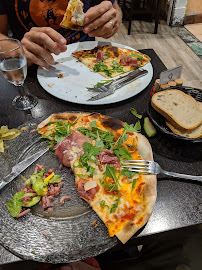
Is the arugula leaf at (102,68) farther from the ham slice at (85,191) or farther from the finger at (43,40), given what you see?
the ham slice at (85,191)

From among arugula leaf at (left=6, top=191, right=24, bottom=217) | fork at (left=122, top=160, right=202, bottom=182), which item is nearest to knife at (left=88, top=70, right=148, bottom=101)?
fork at (left=122, top=160, right=202, bottom=182)

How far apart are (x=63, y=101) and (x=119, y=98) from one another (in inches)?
17.2

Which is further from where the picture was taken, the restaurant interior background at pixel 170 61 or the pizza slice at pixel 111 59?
the pizza slice at pixel 111 59

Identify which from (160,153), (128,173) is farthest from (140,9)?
(128,173)

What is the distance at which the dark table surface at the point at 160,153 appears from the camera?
3.91 feet

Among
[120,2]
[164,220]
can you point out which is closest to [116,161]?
[164,220]

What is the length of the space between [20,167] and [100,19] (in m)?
1.50

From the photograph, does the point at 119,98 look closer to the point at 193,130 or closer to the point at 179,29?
the point at 193,130

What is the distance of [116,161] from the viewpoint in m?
1.36

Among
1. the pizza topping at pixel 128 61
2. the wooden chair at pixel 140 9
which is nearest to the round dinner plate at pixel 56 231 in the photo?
the pizza topping at pixel 128 61

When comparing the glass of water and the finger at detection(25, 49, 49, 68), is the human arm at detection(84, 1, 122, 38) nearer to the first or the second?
the finger at detection(25, 49, 49, 68)

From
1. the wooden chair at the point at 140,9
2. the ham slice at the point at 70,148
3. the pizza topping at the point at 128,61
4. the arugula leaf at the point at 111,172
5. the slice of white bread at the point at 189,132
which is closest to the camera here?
the arugula leaf at the point at 111,172

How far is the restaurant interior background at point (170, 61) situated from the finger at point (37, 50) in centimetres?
147

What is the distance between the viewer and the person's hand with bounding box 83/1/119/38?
2.10 meters
